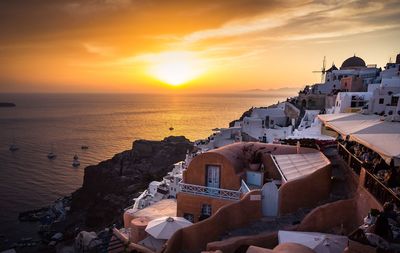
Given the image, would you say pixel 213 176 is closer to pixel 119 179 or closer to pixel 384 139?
pixel 384 139

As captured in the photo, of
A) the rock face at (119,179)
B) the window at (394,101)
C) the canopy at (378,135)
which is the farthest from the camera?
the rock face at (119,179)

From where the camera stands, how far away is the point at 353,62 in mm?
69750

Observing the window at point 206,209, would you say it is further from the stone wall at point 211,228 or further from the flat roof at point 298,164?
the flat roof at point 298,164

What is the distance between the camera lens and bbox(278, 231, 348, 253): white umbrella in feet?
32.3

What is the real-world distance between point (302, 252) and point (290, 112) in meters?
45.7

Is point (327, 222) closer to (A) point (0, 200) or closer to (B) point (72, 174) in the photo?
(A) point (0, 200)

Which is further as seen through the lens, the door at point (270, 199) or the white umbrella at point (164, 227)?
the white umbrella at point (164, 227)

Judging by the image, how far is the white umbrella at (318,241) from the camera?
32.3ft

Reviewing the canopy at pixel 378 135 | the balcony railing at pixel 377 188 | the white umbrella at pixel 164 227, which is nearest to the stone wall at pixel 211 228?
the white umbrella at pixel 164 227

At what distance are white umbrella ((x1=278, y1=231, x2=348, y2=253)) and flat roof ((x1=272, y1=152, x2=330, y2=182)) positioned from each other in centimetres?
385

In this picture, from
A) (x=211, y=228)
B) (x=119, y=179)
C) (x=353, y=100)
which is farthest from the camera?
(x=119, y=179)

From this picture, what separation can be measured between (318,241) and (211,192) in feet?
25.6

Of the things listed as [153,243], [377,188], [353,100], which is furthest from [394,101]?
[153,243]

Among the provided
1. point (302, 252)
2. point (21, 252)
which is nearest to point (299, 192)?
point (302, 252)
